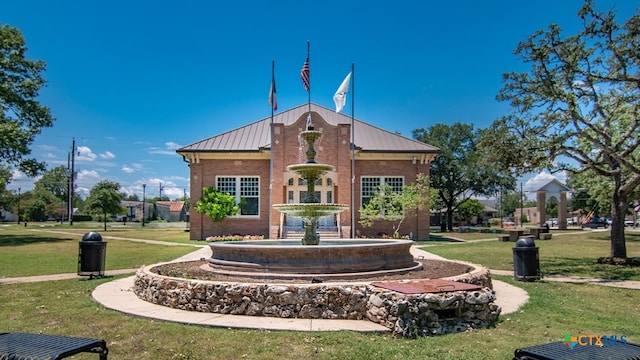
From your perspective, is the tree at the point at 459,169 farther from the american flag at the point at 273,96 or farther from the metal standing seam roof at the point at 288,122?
the american flag at the point at 273,96

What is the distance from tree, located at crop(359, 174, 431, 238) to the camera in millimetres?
28906

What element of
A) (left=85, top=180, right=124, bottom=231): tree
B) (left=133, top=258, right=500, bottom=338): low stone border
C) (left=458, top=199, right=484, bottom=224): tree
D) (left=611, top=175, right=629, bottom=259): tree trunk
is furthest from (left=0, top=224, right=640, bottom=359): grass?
(left=458, top=199, right=484, bottom=224): tree

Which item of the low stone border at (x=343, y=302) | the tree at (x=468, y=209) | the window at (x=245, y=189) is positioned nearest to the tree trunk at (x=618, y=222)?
the low stone border at (x=343, y=302)

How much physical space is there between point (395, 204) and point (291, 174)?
7166 millimetres

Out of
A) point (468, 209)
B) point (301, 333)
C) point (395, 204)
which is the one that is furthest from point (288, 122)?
point (468, 209)

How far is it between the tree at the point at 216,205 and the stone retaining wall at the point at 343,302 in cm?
2054

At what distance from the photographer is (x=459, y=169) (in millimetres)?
46500

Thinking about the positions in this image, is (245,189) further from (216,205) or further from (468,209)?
(468,209)

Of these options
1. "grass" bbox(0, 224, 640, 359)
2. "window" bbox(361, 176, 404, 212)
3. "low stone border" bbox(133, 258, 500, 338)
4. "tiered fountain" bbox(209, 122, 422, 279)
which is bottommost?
"grass" bbox(0, 224, 640, 359)

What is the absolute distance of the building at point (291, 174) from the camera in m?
29.2

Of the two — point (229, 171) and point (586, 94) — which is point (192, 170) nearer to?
point (229, 171)

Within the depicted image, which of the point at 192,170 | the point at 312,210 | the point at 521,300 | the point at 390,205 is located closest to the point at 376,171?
the point at 390,205

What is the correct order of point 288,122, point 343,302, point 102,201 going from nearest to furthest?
point 343,302
point 288,122
point 102,201

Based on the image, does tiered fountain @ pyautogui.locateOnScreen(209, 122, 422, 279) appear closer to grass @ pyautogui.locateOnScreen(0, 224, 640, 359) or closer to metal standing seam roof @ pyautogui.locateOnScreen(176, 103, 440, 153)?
grass @ pyautogui.locateOnScreen(0, 224, 640, 359)
